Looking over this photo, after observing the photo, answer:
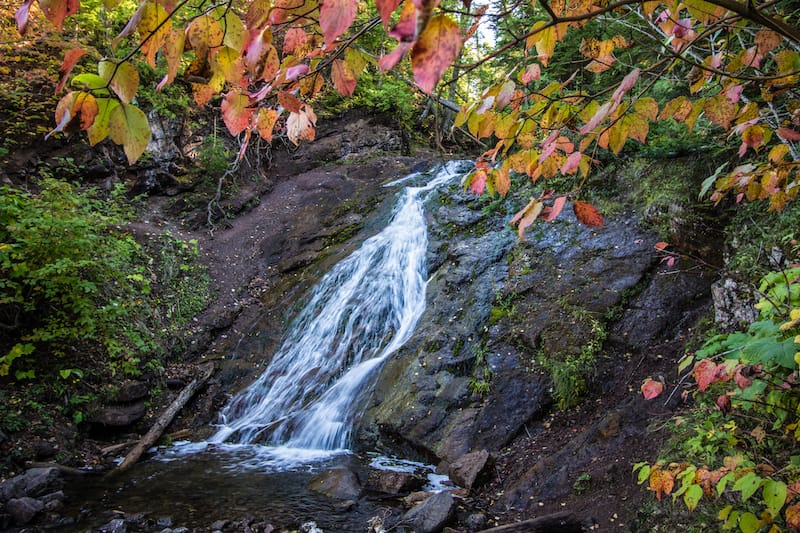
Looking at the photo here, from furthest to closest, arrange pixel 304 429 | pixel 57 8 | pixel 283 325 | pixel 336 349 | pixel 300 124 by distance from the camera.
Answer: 1. pixel 283 325
2. pixel 336 349
3. pixel 304 429
4. pixel 300 124
5. pixel 57 8

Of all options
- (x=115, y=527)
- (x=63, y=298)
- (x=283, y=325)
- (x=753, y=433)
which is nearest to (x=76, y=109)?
(x=753, y=433)

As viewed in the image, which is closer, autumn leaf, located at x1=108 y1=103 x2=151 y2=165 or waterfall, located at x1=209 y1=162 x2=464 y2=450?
autumn leaf, located at x1=108 y1=103 x2=151 y2=165

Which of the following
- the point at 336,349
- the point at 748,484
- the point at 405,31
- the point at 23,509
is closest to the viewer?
the point at 405,31

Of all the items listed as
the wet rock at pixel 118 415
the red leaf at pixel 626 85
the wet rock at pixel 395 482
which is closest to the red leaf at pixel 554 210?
the red leaf at pixel 626 85

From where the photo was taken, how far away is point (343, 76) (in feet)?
4.18

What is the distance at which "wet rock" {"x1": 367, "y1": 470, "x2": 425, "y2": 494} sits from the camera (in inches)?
177

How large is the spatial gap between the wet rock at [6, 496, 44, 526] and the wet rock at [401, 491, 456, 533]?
3446 millimetres

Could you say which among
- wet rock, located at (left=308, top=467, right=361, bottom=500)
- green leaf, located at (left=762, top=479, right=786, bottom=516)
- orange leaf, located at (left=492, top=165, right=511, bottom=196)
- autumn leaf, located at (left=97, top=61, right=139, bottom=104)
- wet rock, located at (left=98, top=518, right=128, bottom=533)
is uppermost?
autumn leaf, located at (left=97, top=61, right=139, bottom=104)

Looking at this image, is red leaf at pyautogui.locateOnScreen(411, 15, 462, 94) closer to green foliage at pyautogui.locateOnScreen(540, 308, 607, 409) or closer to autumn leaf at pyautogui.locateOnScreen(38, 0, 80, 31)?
autumn leaf at pyautogui.locateOnScreen(38, 0, 80, 31)

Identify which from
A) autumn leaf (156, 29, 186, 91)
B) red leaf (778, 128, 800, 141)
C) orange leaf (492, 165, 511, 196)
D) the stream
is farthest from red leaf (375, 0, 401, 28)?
the stream

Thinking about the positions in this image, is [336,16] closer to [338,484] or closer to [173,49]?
[173,49]

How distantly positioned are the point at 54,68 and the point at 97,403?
24.8 ft

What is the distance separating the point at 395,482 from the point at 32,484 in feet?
12.1

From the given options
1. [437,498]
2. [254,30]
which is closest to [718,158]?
[437,498]
